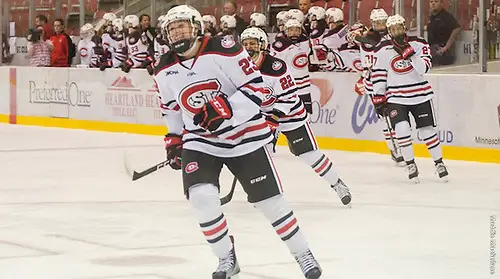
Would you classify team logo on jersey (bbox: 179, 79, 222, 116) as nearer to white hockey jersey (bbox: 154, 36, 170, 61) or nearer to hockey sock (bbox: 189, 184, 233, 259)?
hockey sock (bbox: 189, 184, 233, 259)

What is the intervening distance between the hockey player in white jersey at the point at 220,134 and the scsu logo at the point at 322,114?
6.80m

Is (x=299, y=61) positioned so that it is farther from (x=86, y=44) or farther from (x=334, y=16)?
(x=86, y=44)

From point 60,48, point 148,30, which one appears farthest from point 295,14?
point 60,48

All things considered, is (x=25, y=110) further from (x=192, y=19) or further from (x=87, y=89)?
(x=192, y=19)

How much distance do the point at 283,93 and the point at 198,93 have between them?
2.62 m

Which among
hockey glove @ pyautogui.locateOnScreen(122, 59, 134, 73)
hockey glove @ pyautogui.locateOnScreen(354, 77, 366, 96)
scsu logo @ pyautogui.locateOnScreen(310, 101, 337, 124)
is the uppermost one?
hockey glove @ pyautogui.locateOnScreen(122, 59, 134, 73)

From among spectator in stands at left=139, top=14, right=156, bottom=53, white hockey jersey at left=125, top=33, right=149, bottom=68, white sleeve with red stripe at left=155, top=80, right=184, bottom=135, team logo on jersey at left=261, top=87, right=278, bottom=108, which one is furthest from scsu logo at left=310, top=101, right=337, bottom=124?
white sleeve with red stripe at left=155, top=80, right=184, bottom=135

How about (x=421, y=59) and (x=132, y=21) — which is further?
(x=132, y=21)

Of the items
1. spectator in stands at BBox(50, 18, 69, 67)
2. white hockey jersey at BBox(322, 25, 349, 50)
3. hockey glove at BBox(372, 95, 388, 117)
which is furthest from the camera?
spectator in stands at BBox(50, 18, 69, 67)

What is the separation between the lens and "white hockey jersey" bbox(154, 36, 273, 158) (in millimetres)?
4613

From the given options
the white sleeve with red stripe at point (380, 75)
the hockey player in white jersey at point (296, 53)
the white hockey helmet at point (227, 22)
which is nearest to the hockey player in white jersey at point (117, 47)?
the white hockey helmet at point (227, 22)

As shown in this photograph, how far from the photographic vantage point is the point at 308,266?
4.56 m

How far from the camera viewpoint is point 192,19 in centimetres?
463

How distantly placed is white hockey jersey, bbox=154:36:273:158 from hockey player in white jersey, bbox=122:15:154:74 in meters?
9.41
